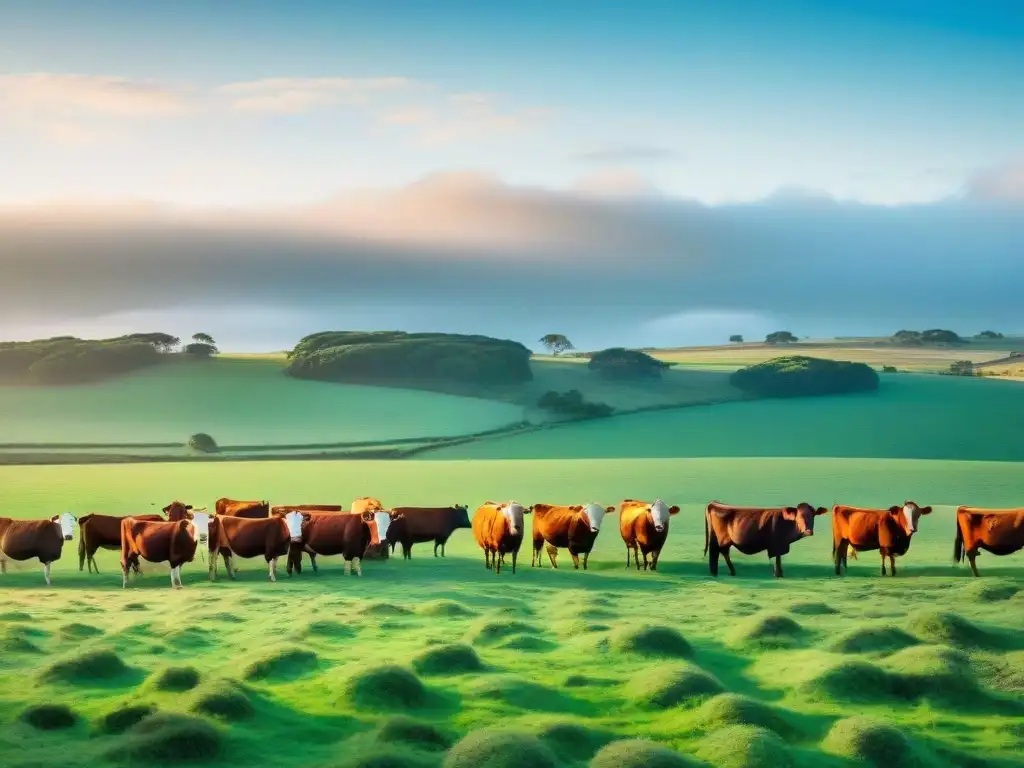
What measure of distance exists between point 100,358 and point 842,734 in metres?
102

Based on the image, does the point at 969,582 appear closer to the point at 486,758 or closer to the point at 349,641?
the point at 349,641

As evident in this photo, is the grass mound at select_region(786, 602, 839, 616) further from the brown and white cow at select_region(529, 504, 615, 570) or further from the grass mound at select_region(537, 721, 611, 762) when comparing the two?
the grass mound at select_region(537, 721, 611, 762)

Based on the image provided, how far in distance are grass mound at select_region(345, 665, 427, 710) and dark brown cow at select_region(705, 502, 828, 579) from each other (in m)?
14.4

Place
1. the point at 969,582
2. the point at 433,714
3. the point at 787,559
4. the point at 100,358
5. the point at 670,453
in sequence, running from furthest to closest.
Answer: the point at 100,358
the point at 670,453
the point at 787,559
the point at 969,582
the point at 433,714

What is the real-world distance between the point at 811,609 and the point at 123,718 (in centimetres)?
1392

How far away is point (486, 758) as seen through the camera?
13367 millimetres

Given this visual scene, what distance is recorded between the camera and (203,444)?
264 feet

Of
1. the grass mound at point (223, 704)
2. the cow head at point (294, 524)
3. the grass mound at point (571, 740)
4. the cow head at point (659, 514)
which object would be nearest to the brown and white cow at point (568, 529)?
the cow head at point (659, 514)

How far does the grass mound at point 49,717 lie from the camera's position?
14781mm

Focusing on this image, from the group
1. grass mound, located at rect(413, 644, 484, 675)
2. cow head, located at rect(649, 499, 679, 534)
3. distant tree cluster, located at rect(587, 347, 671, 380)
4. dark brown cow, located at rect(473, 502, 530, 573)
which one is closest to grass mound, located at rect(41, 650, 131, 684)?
grass mound, located at rect(413, 644, 484, 675)

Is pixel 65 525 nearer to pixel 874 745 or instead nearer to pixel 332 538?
pixel 332 538

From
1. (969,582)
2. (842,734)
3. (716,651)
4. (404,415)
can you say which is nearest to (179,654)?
(716,651)

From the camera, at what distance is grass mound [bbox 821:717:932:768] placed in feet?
45.8

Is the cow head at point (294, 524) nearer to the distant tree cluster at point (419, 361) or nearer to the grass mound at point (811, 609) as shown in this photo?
the grass mound at point (811, 609)
